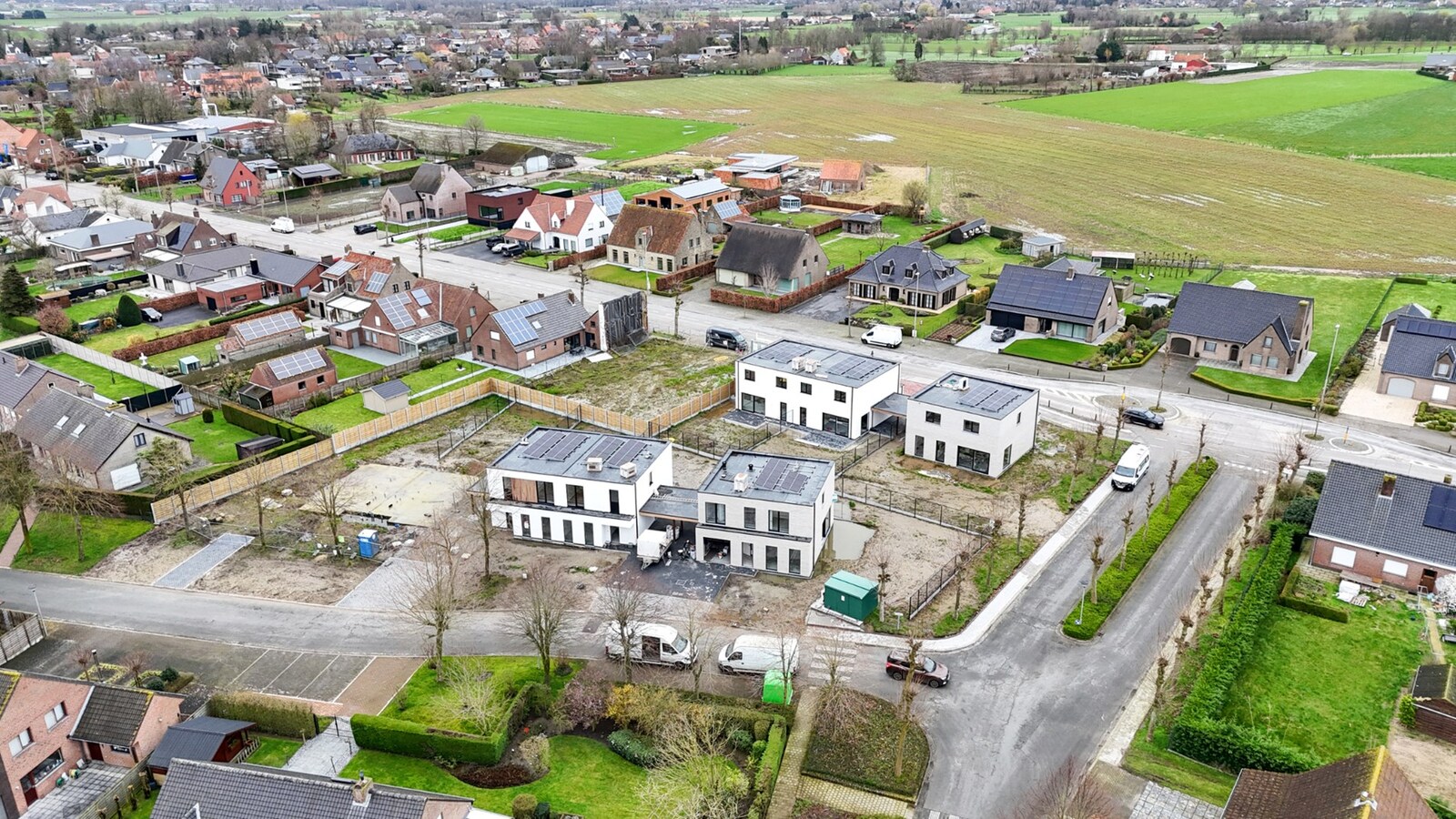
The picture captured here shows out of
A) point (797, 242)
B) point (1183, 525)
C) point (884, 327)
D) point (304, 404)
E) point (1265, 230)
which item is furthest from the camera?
point (1265, 230)

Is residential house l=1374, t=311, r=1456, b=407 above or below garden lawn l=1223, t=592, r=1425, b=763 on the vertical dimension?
above

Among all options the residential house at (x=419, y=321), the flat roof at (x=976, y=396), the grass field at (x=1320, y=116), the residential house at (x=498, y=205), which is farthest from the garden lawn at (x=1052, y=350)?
the grass field at (x=1320, y=116)

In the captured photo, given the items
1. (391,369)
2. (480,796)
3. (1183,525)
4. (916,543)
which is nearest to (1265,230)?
(1183,525)

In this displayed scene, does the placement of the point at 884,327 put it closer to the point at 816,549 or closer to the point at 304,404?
the point at 816,549

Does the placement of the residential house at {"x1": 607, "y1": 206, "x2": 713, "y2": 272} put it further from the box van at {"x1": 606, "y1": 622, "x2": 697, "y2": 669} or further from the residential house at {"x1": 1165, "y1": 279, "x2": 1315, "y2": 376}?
the box van at {"x1": 606, "y1": 622, "x2": 697, "y2": 669}

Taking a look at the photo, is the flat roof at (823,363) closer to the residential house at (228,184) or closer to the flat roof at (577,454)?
the flat roof at (577,454)

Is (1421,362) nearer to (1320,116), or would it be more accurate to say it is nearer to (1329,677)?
(1329,677)

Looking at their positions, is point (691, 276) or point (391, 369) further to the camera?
point (691, 276)

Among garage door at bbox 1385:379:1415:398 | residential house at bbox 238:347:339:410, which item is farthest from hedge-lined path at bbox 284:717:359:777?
garage door at bbox 1385:379:1415:398
